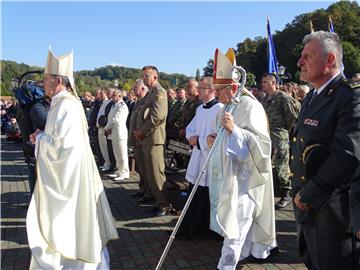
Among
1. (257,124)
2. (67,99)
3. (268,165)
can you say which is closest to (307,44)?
(257,124)

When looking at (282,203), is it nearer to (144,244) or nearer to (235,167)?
(144,244)

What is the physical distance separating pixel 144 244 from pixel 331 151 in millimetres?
3252

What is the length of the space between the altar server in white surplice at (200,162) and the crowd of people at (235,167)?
0.6 inches

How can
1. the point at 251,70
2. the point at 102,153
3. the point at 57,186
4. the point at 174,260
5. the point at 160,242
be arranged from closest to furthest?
the point at 57,186
the point at 174,260
the point at 160,242
the point at 102,153
the point at 251,70

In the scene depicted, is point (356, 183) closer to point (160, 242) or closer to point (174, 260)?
point (174, 260)

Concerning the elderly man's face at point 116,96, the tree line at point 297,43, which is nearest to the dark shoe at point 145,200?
the elderly man's face at point 116,96

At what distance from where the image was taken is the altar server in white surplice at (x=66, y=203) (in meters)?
3.71

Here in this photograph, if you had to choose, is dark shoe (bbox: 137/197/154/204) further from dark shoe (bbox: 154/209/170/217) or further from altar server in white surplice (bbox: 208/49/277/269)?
altar server in white surplice (bbox: 208/49/277/269)

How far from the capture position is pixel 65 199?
3.78 metres

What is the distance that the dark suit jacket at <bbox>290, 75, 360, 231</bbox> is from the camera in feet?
→ 7.83

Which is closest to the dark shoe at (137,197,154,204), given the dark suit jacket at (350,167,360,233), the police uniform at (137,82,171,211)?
the police uniform at (137,82,171,211)

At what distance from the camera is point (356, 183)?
7.73 feet

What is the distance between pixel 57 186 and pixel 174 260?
168 cm

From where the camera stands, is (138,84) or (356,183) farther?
(138,84)
